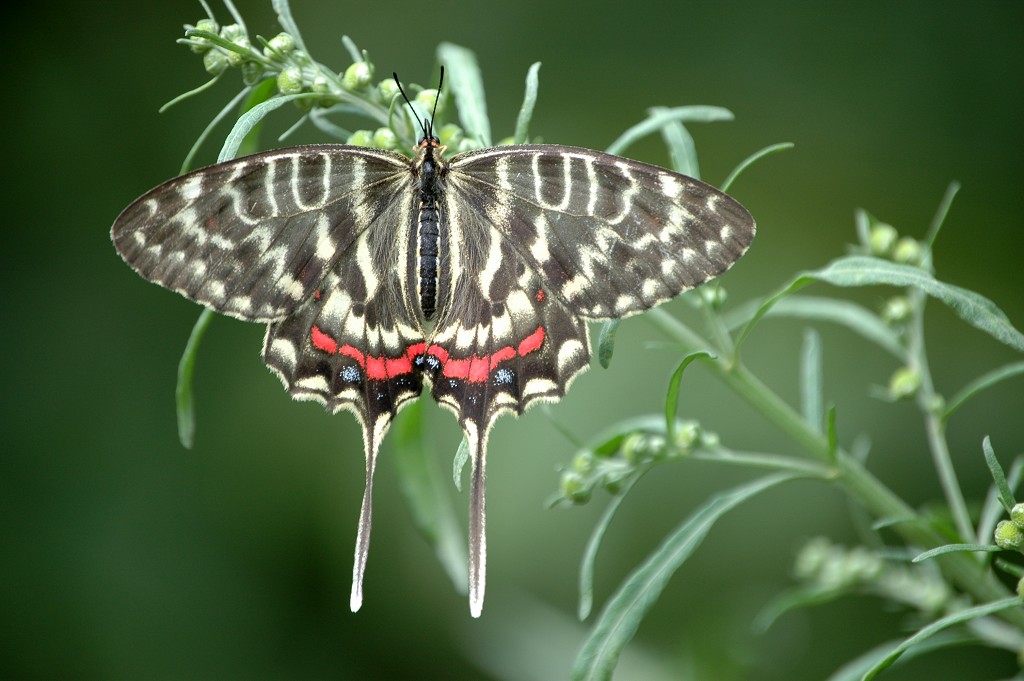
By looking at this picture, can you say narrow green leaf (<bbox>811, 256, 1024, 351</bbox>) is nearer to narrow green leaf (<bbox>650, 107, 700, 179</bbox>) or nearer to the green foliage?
the green foliage

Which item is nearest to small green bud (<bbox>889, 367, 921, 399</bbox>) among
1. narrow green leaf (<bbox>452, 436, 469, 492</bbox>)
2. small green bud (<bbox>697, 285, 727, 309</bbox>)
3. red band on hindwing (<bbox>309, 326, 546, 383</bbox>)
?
small green bud (<bbox>697, 285, 727, 309</bbox>)

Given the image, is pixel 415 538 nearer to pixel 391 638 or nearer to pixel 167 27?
pixel 391 638

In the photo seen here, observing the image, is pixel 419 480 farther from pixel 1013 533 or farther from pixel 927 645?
pixel 1013 533

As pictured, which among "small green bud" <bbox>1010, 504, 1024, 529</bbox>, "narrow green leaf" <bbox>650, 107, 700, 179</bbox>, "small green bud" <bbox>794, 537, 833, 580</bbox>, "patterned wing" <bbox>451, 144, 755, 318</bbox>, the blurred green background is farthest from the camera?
the blurred green background

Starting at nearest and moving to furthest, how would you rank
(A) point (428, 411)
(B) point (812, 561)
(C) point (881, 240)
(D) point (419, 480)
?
(C) point (881, 240) → (B) point (812, 561) → (D) point (419, 480) → (A) point (428, 411)

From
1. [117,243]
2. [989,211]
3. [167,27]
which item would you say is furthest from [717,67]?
[117,243]

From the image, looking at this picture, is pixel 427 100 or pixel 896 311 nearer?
pixel 427 100

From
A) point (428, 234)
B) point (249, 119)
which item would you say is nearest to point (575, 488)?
point (428, 234)
